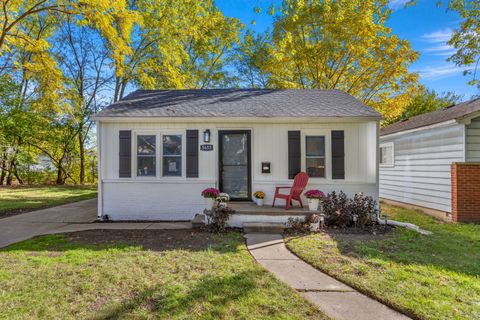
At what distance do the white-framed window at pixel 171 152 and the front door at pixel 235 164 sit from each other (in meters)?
1.06

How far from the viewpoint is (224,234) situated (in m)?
5.44

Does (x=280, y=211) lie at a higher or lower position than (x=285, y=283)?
higher

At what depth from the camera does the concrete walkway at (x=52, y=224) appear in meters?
5.55

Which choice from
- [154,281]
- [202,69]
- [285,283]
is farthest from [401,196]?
[202,69]

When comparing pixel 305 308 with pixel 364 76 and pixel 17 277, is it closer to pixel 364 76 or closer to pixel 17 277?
pixel 17 277

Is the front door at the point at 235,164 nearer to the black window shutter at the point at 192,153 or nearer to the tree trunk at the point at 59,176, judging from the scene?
the black window shutter at the point at 192,153

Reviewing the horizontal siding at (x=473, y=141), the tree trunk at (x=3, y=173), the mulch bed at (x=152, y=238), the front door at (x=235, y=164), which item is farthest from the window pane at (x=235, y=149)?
the tree trunk at (x=3, y=173)

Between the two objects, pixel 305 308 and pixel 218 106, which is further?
pixel 218 106

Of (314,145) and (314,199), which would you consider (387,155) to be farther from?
(314,199)

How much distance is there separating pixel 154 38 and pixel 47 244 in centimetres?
1405

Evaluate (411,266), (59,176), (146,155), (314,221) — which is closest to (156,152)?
(146,155)

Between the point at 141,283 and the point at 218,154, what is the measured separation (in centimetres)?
407

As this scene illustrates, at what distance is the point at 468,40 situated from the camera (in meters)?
11.2

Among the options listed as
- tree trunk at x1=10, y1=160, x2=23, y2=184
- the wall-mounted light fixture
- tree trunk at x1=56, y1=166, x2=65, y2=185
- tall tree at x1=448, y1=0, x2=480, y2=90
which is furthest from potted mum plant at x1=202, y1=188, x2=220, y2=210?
tree trunk at x1=56, y1=166, x2=65, y2=185
